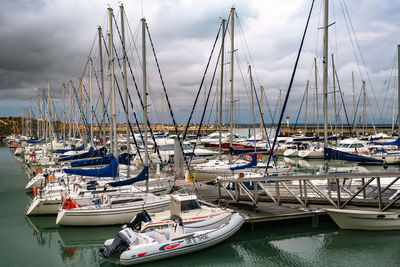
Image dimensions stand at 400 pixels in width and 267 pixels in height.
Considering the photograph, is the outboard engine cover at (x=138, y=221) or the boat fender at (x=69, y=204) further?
the boat fender at (x=69, y=204)

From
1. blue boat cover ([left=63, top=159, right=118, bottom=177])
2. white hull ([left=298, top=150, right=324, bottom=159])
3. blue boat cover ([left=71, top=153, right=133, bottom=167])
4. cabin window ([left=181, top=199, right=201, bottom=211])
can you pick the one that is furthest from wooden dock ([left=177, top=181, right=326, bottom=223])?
white hull ([left=298, top=150, right=324, bottom=159])

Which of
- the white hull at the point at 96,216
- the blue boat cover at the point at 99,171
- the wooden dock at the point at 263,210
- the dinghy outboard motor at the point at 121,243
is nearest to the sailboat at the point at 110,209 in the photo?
the white hull at the point at 96,216

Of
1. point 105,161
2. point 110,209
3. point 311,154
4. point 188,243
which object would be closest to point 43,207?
point 105,161

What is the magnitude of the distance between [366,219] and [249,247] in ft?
18.0

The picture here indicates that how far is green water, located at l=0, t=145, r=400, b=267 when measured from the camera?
41.5ft

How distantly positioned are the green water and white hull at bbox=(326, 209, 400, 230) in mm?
310

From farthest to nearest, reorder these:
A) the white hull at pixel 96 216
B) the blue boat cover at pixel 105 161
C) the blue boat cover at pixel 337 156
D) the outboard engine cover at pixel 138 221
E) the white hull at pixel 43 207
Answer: the blue boat cover at pixel 105 161 → the white hull at pixel 43 207 → the blue boat cover at pixel 337 156 → the white hull at pixel 96 216 → the outboard engine cover at pixel 138 221

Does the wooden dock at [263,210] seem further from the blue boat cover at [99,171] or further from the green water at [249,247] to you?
the blue boat cover at [99,171]

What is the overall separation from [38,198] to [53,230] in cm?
285

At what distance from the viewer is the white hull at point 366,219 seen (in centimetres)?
1409

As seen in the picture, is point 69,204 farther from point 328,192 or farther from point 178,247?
point 328,192

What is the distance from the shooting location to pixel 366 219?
47.0ft

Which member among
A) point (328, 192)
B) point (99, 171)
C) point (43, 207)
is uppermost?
point (99, 171)

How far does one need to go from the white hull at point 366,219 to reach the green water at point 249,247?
1.02ft
